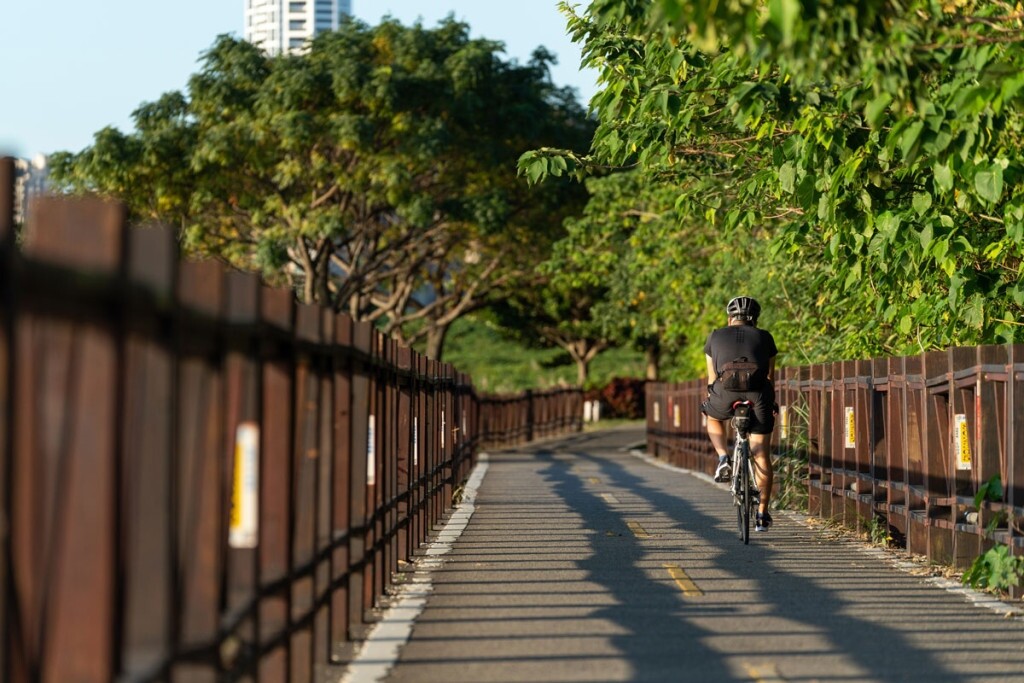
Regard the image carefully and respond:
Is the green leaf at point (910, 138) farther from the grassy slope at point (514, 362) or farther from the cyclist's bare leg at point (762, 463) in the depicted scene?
the grassy slope at point (514, 362)

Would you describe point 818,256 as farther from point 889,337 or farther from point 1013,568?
point 1013,568

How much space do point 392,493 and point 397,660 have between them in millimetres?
3322

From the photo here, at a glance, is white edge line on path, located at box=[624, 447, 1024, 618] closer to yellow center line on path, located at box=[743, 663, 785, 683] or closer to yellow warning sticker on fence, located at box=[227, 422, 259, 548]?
yellow center line on path, located at box=[743, 663, 785, 683]

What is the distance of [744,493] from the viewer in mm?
14258

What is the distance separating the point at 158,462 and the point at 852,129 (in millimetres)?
8750

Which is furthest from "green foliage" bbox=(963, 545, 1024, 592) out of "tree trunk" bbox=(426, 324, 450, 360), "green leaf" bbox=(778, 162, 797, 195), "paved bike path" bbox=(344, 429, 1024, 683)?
"tree trunk" bbox=(426, 324, 450, 360)

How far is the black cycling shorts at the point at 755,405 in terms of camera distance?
1459cm

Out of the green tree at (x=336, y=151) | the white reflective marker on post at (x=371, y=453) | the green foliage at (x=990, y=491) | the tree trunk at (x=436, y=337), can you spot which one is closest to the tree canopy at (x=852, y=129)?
the green foliage at (x=990, y=491)

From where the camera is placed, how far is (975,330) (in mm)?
13883

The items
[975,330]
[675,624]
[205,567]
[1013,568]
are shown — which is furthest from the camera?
[975,330]

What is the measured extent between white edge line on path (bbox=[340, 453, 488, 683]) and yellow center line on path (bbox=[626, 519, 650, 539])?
A: 158cm

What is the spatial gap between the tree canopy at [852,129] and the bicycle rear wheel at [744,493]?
176 centimetres

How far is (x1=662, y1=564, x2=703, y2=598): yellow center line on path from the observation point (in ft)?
35.0

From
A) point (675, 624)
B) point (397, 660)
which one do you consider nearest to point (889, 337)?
point (675, 624)
